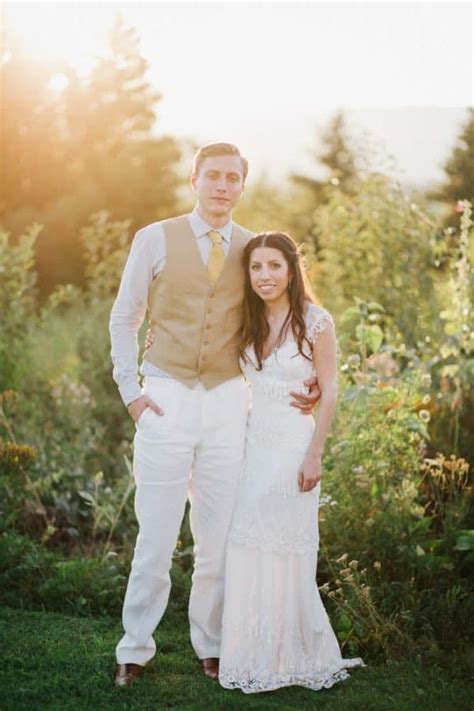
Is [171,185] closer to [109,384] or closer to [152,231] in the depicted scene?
[109,384]

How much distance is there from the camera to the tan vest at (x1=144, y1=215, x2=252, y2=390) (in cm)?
375

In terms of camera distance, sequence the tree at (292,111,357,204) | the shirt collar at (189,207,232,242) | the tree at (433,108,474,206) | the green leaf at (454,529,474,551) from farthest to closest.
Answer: the tree at (292,111,357,204) → the tree at (433,108,474,206) → the green leaf at (454,529,474,551) → the shirt collar at (189,207,232,242)

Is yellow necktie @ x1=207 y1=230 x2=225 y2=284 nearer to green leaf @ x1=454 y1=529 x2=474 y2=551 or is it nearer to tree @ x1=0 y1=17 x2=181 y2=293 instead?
green leaf @ x1=454 y1=529 x2=474 y2=551

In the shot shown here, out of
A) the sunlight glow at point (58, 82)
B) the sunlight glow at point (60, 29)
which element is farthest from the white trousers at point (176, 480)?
the sunlight glow at point (58, 82)

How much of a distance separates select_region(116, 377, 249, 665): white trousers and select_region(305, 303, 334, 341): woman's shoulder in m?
0.33

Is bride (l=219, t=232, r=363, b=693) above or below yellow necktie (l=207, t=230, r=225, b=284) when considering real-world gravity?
below

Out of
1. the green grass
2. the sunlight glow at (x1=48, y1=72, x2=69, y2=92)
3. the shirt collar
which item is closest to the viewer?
the green grass

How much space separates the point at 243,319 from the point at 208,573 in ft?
3.28

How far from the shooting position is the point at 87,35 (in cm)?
2052

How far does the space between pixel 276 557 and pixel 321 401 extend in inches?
24.3

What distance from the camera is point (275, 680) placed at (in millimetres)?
3727

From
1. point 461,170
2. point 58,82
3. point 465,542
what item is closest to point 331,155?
point 58,82

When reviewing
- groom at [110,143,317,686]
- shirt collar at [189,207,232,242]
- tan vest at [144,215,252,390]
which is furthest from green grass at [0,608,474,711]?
shirt collar at [189,207,232,242]

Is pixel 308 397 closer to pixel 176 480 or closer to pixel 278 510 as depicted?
pixel 278 510
